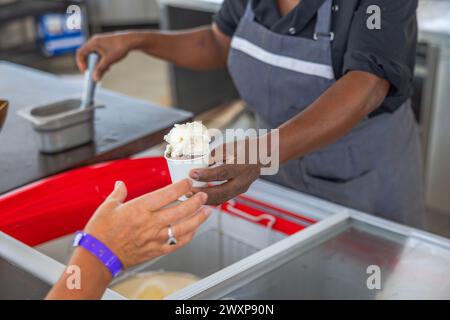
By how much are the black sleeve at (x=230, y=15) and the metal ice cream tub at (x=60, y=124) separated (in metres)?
0.50

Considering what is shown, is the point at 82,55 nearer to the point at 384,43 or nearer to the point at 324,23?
the point at 324,23

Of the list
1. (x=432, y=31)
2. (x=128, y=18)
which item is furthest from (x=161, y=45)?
(x=128, y=18)

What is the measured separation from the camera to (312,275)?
1368 mm

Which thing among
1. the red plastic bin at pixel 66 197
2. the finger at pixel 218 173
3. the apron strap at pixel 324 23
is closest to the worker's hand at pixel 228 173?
the finger at pixel 218 173

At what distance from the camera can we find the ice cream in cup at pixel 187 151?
1.06 metres

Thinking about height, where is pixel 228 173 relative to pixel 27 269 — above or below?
above

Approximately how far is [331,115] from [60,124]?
732mm

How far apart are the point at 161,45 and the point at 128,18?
145 inches

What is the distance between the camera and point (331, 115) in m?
1.36

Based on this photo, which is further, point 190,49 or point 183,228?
point 190,49

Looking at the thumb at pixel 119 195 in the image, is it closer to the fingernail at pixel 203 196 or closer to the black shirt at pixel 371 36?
the fingernail at pixel 203 196

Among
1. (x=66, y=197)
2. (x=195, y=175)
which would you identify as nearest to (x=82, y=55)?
(x=66, y=197)

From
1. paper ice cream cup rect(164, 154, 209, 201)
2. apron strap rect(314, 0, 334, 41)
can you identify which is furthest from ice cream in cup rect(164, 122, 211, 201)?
apron strap rect(314, 0, 334, 41)
